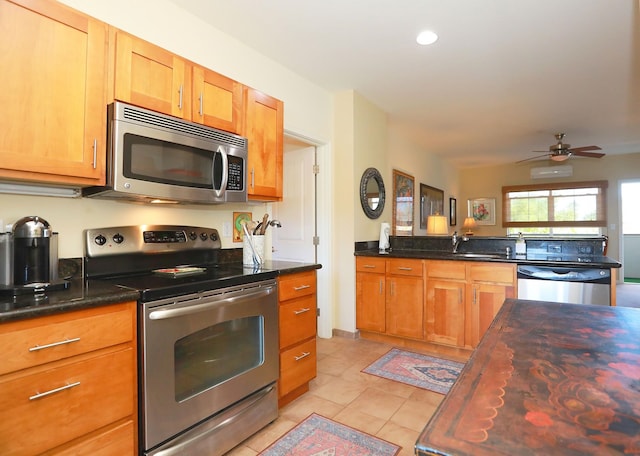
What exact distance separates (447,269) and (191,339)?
92.5 inches

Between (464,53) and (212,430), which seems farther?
(464,53)

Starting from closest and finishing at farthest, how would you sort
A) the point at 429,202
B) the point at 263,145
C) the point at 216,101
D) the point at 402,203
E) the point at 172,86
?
the point at 172,86, the point at 216,101, the point at 263,145, the point at 402,203, the point at 429,202

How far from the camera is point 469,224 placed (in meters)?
7.52

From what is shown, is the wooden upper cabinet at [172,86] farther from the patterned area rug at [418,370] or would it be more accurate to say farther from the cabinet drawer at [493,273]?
the cabinet drawer at [493,273]


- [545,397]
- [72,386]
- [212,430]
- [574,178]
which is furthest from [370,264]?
[574,178]

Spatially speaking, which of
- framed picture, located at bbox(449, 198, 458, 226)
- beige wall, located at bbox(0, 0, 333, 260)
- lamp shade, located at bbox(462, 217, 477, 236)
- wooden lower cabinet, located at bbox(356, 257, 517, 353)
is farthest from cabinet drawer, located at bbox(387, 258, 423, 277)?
lamp shade, located at bbox(462, 217, 477, 236)

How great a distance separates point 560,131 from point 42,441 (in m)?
6.15

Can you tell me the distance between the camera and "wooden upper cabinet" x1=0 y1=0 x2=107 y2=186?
1.30 m

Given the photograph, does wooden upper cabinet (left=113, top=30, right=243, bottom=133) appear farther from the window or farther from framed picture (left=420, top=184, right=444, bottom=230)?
the window

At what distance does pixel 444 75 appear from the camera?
3205 mm

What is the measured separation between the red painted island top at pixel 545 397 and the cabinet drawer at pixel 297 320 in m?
1.36

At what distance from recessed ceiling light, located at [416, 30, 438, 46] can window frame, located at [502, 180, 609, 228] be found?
581 cm

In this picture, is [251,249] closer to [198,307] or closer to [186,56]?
[198,307]

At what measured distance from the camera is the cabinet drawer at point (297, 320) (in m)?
2.14
